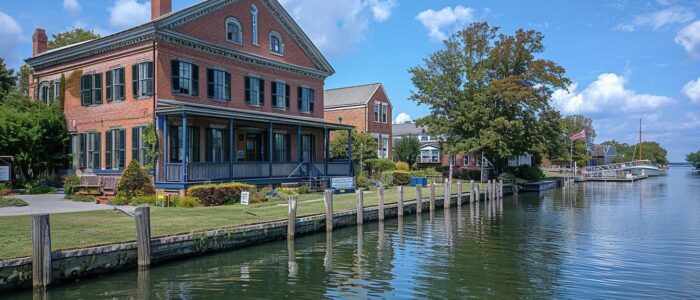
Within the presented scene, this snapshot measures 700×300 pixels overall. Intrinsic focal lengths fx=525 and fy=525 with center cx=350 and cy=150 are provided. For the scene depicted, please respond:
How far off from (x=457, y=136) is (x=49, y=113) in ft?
113

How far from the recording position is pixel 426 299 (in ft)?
36.4

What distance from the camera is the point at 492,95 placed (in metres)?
47.3

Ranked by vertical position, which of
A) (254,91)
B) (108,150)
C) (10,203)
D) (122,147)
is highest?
(254,91)

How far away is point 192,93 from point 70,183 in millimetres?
7442

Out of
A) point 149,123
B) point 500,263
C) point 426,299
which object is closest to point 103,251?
point 426,299

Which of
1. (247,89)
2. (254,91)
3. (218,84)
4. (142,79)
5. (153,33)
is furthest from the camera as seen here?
(254,91)

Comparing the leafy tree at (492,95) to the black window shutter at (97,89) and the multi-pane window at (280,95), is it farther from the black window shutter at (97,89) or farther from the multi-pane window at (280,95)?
the black window shutter at (97,89)

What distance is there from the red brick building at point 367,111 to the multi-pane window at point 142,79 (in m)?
25.4

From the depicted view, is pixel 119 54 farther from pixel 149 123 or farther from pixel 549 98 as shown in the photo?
pixel 549 98

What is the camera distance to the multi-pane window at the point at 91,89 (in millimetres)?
27906

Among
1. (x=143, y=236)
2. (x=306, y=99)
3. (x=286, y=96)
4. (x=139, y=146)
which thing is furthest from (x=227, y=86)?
(x=143, y=236)

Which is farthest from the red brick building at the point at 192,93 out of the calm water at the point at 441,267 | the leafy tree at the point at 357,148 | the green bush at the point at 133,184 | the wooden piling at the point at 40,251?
the wooden piling at the point at 40,251

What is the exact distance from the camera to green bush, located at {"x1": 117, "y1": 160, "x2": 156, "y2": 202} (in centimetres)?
2259

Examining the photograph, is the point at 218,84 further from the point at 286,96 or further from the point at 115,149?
the point at 115,149
